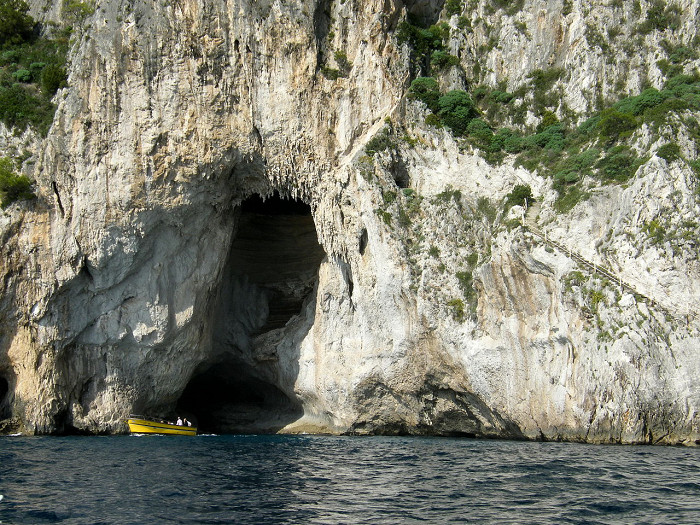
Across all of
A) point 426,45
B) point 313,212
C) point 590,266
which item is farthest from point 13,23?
point 590,266

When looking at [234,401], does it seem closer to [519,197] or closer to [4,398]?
[4,398]

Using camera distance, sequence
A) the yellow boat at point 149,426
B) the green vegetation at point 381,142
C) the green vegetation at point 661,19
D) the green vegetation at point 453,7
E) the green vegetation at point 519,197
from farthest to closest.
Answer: the green vegetation at point 453,7, the green vegetation at point 661,19, the green vegetation at point 381,142, the yellow boat at point 149,426, the green vegetation at point 519,197

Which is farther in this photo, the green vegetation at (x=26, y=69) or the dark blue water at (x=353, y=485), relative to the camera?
the green vegetation at (x=26, y=69)

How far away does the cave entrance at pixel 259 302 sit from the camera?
3997 centimetres

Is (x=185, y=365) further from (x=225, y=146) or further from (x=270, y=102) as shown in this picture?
(x=270, y=102)

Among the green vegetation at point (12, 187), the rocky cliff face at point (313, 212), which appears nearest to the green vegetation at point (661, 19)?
the rocky cliff face at point (313, 212)

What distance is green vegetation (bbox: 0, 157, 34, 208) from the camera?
1292 inches

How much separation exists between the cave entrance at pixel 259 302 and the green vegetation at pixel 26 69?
11863mm

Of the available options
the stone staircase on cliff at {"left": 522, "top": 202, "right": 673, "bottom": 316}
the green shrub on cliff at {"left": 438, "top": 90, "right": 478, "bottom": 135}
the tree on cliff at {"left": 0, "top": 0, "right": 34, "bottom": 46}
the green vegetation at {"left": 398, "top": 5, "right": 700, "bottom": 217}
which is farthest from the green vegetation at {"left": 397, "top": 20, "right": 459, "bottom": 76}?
the tree on cliff at {"left": 0, "top": 0, "right": 34, "bottom": 46}

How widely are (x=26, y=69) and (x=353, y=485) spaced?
31.9m

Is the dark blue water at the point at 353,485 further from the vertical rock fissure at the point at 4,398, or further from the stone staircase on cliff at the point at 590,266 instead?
the vertical rock fissure at the point at 4,398

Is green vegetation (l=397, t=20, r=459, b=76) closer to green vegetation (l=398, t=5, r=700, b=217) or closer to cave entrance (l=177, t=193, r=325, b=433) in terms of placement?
green vegetation (l=398, t=5, r=700, b=217)

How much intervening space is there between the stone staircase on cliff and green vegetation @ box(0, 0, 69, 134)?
978 inches

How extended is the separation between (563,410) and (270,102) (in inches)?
793
